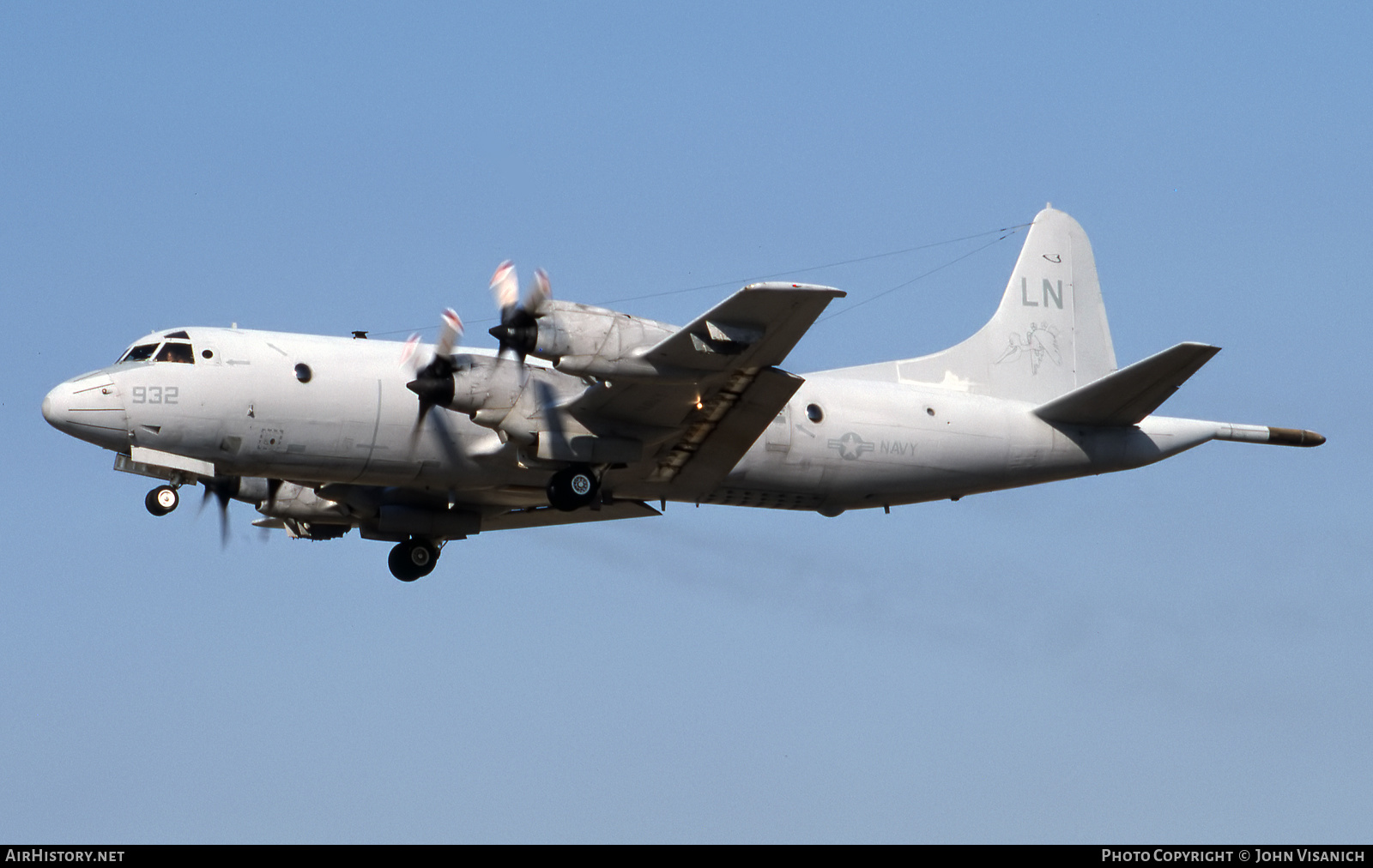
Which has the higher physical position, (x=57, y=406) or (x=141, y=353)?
(x=141, y=353)

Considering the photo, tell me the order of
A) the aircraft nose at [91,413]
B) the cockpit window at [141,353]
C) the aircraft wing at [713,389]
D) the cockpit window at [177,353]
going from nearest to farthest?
the aircraft wing at [713,389]
the aircraft nose at [91,413]
the cockpit window at [177,353]
the cockpit window at [141,353]

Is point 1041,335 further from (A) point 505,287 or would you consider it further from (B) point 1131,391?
(A) point 505,287

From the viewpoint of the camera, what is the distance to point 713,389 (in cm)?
2119

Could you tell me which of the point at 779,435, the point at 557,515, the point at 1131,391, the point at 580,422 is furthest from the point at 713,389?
the point at 1131,391

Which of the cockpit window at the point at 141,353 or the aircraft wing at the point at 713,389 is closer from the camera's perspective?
the aircraft wing at the point at 713,389

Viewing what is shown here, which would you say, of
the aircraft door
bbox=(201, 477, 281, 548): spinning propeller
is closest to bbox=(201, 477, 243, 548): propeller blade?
bbox=(201, 477, 281, 548): spinning propeller

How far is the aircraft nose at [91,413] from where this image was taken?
20.8 metres

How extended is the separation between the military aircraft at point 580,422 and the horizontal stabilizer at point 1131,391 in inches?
1.4

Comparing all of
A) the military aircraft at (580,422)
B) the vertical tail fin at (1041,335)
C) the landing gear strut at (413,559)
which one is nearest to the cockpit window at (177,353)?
the military aircraft at (580,422)

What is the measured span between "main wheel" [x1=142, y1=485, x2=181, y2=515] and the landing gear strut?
15.1ft

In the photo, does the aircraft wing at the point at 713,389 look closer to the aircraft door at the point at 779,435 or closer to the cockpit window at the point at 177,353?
the aircraft door at the point at 779,435

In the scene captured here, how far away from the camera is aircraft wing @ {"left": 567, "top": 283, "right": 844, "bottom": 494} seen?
765 inches

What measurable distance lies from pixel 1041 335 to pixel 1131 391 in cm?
295
